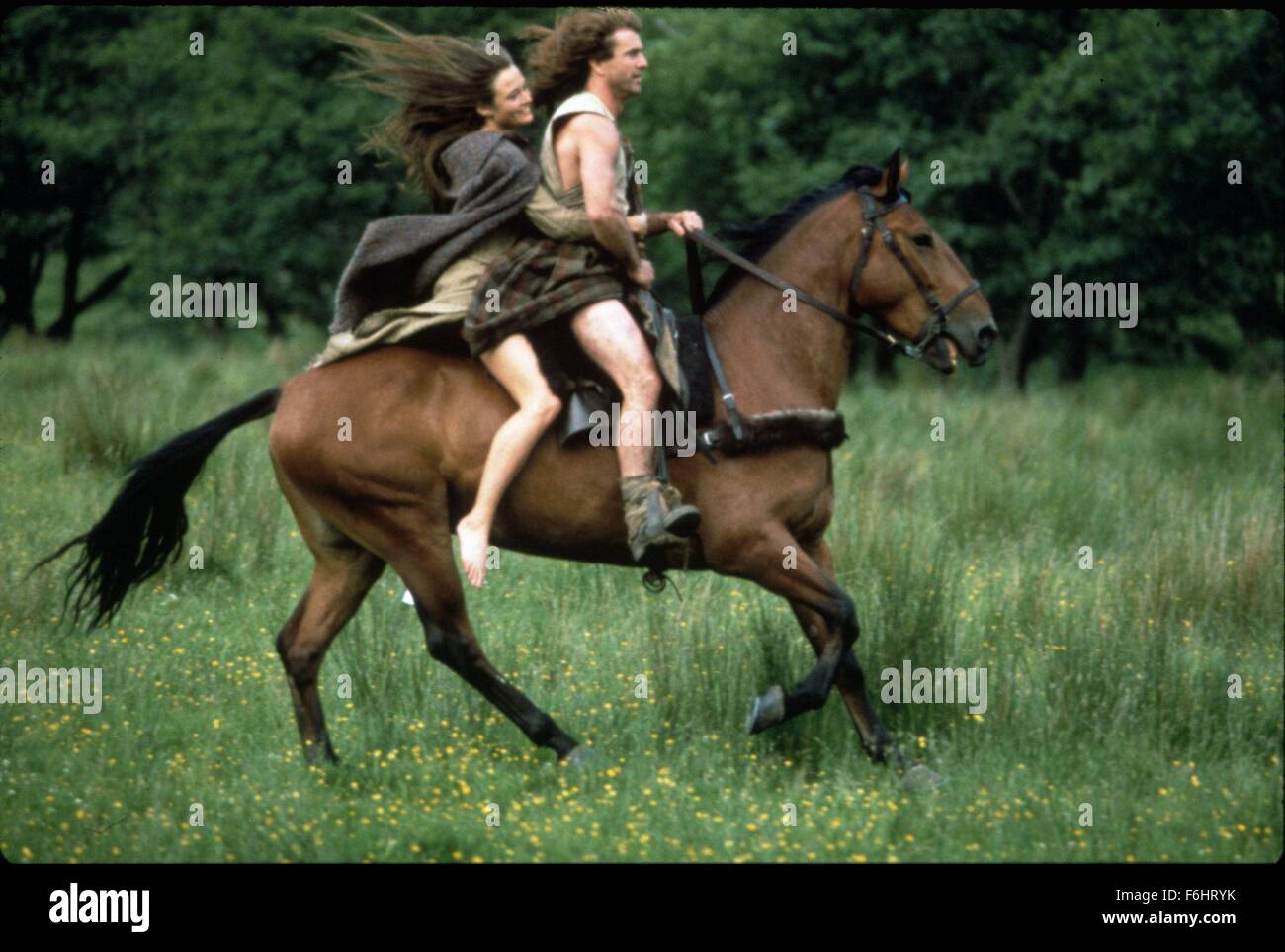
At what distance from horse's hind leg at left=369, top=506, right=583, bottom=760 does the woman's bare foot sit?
1.10 ft

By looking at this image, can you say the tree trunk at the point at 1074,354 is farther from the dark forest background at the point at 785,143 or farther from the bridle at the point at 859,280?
the bridle at the point at 859,280

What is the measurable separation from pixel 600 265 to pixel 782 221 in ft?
2.96

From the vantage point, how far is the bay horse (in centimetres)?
633

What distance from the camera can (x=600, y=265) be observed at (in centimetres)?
631

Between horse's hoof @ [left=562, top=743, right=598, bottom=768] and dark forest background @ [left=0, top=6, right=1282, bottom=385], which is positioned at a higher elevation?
dark forest background @ [left=0, top=6, right=1282, bottom=385]

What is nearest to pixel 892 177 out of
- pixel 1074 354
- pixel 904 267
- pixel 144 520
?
pixel 904 267

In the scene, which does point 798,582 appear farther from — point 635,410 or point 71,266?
point 71,266

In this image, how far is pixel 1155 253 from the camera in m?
19.1

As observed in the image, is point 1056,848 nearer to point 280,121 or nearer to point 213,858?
point 213,858

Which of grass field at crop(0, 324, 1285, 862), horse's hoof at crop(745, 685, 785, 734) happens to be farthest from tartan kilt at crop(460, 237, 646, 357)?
grass field at crop(0, 324, 1285, 862)

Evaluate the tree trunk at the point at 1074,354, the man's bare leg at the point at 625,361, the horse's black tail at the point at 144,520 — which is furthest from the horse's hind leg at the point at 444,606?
the tree trunk at the point at 1074,354

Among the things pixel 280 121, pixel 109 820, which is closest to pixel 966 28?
pixel 280 121

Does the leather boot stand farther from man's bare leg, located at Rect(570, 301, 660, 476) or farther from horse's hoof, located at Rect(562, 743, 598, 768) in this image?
horse's hoof, located at Rect(562, 743, 598, 768)

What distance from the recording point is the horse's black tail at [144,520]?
697 centimetres
